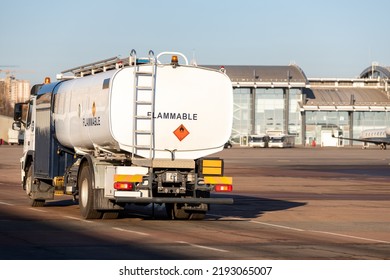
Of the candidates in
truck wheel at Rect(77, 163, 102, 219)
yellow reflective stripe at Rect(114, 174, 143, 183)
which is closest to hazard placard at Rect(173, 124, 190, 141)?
yellow reflective stripe at Rect(114, 174, 143, 183)

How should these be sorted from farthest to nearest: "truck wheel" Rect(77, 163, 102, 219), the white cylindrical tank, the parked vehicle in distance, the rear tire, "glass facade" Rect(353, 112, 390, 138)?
"glass facade" Rect(353, 112, 390, 138) → the parked vehicle in distance → the rear tire → "truck wheel" Rect(77, 163, 102, 219) → the white cylindrical tank

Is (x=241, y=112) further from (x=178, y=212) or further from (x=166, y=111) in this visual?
(x=166, y=111)

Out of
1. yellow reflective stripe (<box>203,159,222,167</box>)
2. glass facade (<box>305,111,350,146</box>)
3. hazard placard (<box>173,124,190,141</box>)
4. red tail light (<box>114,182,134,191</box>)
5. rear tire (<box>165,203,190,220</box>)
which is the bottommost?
rear tire (<box>165,203,190,220</box>)

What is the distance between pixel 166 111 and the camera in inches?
921

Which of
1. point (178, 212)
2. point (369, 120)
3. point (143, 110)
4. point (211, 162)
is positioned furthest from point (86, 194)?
point (369, 120)

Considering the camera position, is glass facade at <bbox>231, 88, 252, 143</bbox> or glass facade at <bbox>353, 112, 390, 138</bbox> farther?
glass facade at <bbox>353, 112, 390, 138</bbox>

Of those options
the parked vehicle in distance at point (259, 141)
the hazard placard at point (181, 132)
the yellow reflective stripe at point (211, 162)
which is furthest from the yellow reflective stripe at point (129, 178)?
the parked vehicle in distance at point (259, 141)

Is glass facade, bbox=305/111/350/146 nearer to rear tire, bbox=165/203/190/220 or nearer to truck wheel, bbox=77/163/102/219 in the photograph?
rear tire, bbox=165/203/190/220

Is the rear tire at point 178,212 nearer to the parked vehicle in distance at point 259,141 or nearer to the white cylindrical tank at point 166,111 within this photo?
the white cylindrical tank at point 166,111

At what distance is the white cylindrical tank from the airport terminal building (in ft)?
441

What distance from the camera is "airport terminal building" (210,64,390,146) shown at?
534 ft

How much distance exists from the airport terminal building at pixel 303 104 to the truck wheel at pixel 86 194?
438 feet

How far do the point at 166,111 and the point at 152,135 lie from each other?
2.12 feet
